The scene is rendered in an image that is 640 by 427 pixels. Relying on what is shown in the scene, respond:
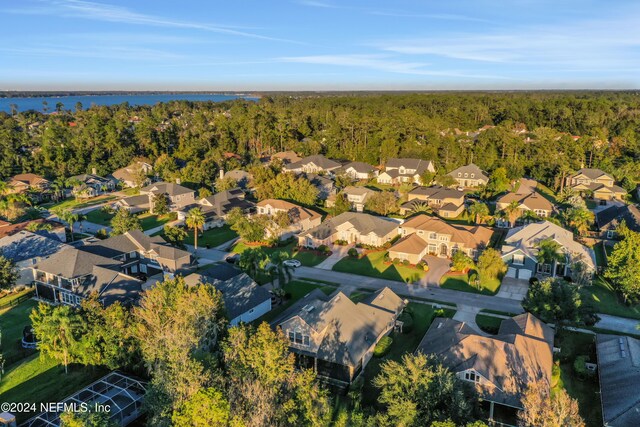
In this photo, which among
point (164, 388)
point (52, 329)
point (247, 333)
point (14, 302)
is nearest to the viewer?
point (164, 388)

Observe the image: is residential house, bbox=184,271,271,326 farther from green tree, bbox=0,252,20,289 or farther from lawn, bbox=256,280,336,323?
green tree, bbox=0,252,20,289

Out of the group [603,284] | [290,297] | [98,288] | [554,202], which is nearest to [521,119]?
[554,202]

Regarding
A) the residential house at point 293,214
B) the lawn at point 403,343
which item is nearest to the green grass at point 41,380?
the lawn at point 403,343

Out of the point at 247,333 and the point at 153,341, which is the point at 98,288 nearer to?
the point at 153,341

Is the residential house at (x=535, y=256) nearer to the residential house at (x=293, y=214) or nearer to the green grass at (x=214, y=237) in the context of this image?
the residential house at (x=293, y=214)

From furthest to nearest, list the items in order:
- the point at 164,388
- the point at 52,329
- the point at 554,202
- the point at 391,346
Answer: the point at 554,202 → the point at 391,346 → the point at 52,329 → the point at 164,388

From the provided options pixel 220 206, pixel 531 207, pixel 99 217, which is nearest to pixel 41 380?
pixel 220 206

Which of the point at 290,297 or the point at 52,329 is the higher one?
the point at 52,329

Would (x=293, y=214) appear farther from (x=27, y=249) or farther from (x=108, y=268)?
(x=27, y=249)
